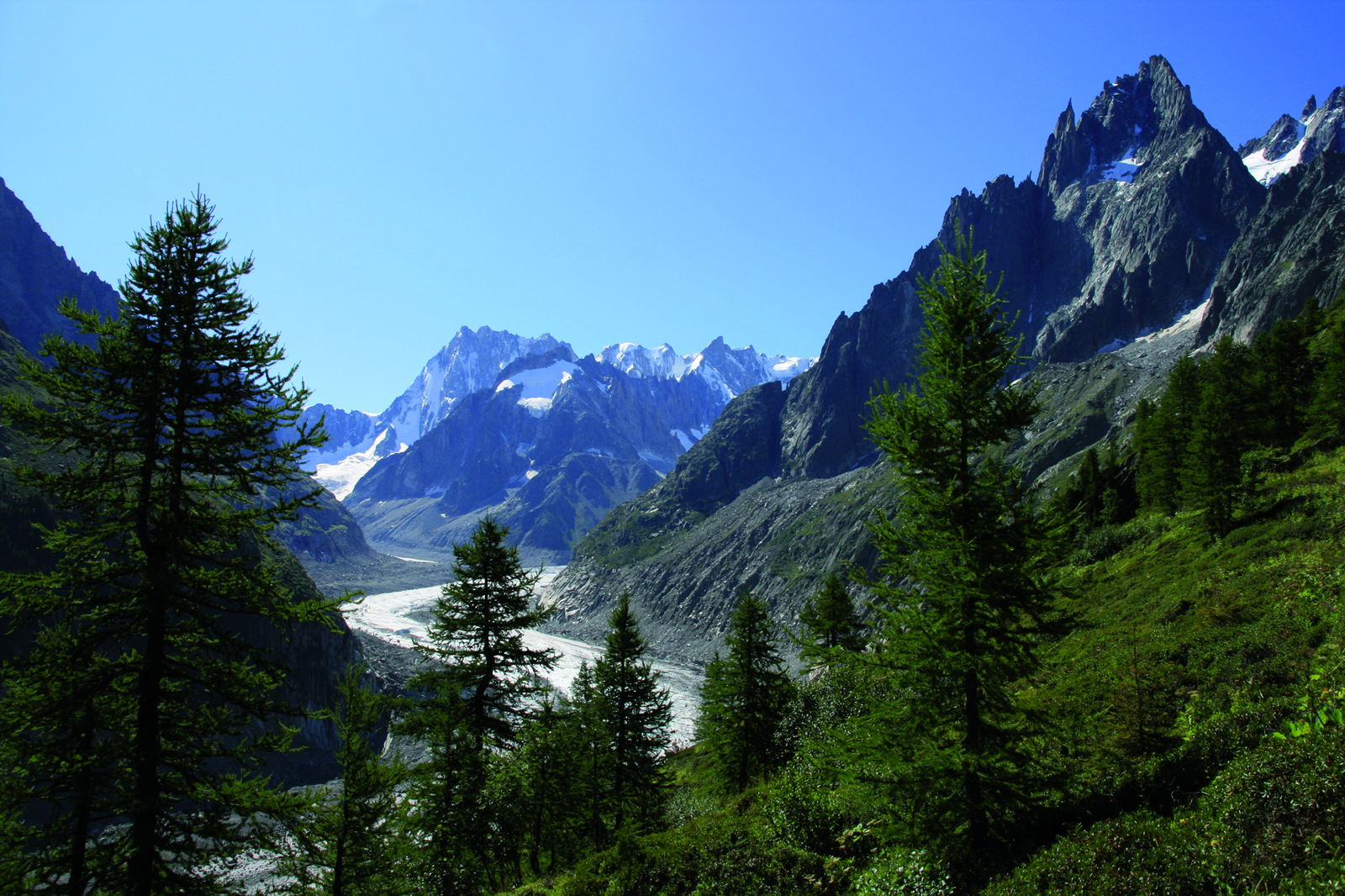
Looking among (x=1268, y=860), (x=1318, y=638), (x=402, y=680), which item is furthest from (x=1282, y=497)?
(x=402, y=680)

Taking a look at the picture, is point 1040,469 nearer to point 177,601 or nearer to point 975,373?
point 975,373

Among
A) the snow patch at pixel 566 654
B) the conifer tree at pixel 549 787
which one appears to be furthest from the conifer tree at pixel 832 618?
the snow patch at pixel 566 654

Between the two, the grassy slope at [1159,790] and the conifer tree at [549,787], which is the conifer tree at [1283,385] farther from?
the conifer tree at [549,787]

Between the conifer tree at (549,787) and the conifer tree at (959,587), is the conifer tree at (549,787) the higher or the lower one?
the lower one

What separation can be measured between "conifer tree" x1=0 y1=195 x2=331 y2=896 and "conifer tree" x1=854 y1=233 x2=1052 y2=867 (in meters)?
10.7

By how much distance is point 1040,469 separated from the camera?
126m

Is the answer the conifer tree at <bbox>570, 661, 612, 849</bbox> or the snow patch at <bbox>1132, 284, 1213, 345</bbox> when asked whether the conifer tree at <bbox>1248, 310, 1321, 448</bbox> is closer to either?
the conifer tree at <bbox>570, 661, 612, 849</bbox>

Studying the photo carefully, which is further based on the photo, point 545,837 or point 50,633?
point 545,837

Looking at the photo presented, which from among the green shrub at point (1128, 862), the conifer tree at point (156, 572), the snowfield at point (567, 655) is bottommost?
the snowfield at point (567, 655)

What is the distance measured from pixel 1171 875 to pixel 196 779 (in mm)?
14690

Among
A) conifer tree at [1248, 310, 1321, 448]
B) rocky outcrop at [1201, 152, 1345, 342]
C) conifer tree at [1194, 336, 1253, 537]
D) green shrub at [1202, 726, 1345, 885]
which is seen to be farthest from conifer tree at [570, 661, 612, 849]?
rocky outcrop at [1201, 152, 1345, 342]

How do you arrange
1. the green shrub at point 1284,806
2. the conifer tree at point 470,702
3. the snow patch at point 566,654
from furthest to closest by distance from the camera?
the snow patch at point 566,654 < the conifer tree at point 470,702 < the green shrub at point 1284,806

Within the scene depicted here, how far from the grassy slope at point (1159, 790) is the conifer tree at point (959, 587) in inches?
31.1

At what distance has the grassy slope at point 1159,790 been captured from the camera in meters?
7.62
